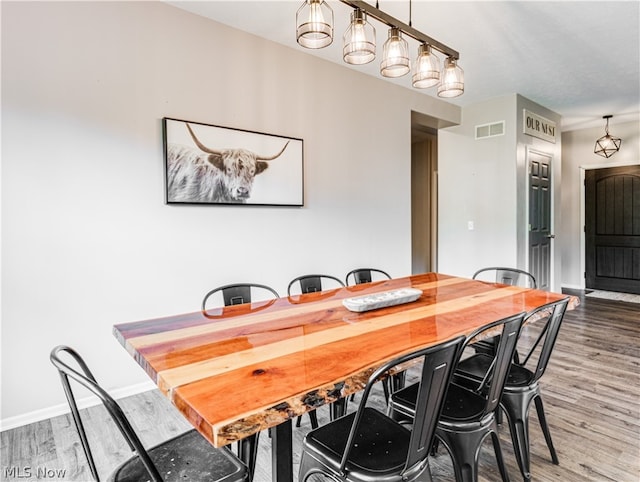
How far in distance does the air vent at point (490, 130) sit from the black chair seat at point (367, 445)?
440 cm

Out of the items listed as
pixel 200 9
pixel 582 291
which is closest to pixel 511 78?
pixel 200 9

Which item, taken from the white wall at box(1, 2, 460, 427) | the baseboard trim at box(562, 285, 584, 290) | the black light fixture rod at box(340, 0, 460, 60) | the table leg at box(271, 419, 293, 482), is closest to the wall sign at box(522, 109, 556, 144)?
the baseboard trim at box(562, 285, 584, 290)

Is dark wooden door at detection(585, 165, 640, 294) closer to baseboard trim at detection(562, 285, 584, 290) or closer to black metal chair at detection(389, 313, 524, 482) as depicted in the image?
baseboard trim at detection(562, 285, 584, 290)

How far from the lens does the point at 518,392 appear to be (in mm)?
1719

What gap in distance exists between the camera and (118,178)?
8.36 ft

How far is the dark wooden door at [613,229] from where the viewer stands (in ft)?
19.2

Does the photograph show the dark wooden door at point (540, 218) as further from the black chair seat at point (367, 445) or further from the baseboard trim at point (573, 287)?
the black chair seat at point (367, 445)

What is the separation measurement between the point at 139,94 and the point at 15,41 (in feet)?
2.24

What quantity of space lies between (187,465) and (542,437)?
6.27 ft

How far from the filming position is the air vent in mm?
4770

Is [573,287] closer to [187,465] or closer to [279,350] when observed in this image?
[279,350]

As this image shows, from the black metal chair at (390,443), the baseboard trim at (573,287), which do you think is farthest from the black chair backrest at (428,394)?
the baseboard trim at (573,287)

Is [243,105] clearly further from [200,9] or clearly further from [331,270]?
[331,270]

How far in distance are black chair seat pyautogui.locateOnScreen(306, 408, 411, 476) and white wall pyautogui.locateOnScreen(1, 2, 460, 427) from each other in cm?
185
